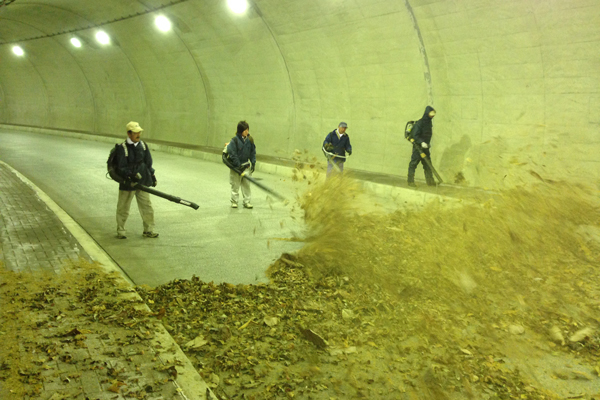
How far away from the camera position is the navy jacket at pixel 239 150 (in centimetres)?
1061

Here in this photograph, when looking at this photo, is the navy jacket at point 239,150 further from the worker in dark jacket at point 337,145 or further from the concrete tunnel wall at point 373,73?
the concrete tunnel wall at point 373,73

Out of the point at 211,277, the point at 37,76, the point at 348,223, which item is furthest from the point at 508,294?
the point at 37,76

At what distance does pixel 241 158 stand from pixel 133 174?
3283 millimetres

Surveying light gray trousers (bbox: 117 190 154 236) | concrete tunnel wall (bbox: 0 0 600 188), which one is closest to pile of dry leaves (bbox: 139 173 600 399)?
light gray trousers (bbox: 117 190 154 236)

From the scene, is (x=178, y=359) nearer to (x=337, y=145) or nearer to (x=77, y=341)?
(x=77, y=341)

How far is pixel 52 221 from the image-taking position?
823 cm

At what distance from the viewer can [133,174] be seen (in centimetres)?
788

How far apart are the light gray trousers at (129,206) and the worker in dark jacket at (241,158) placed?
9.11 feet

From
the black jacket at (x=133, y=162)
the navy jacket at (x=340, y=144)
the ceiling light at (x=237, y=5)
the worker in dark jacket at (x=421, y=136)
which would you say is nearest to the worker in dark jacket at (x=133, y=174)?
the black jacket at (x=133, y=162)

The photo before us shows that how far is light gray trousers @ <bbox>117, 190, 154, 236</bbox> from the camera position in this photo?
26.3ft

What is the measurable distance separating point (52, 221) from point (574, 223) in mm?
8578

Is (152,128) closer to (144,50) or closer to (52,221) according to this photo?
(144,50)

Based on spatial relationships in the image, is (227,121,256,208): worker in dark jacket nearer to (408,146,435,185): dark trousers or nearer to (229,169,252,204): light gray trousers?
(229,169,252,204): light gray trousers

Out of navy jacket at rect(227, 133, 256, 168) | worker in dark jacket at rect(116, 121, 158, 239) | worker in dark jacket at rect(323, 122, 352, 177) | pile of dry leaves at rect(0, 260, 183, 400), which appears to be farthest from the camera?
worker in dark jacket at rect(323, 122, 352, 177)
